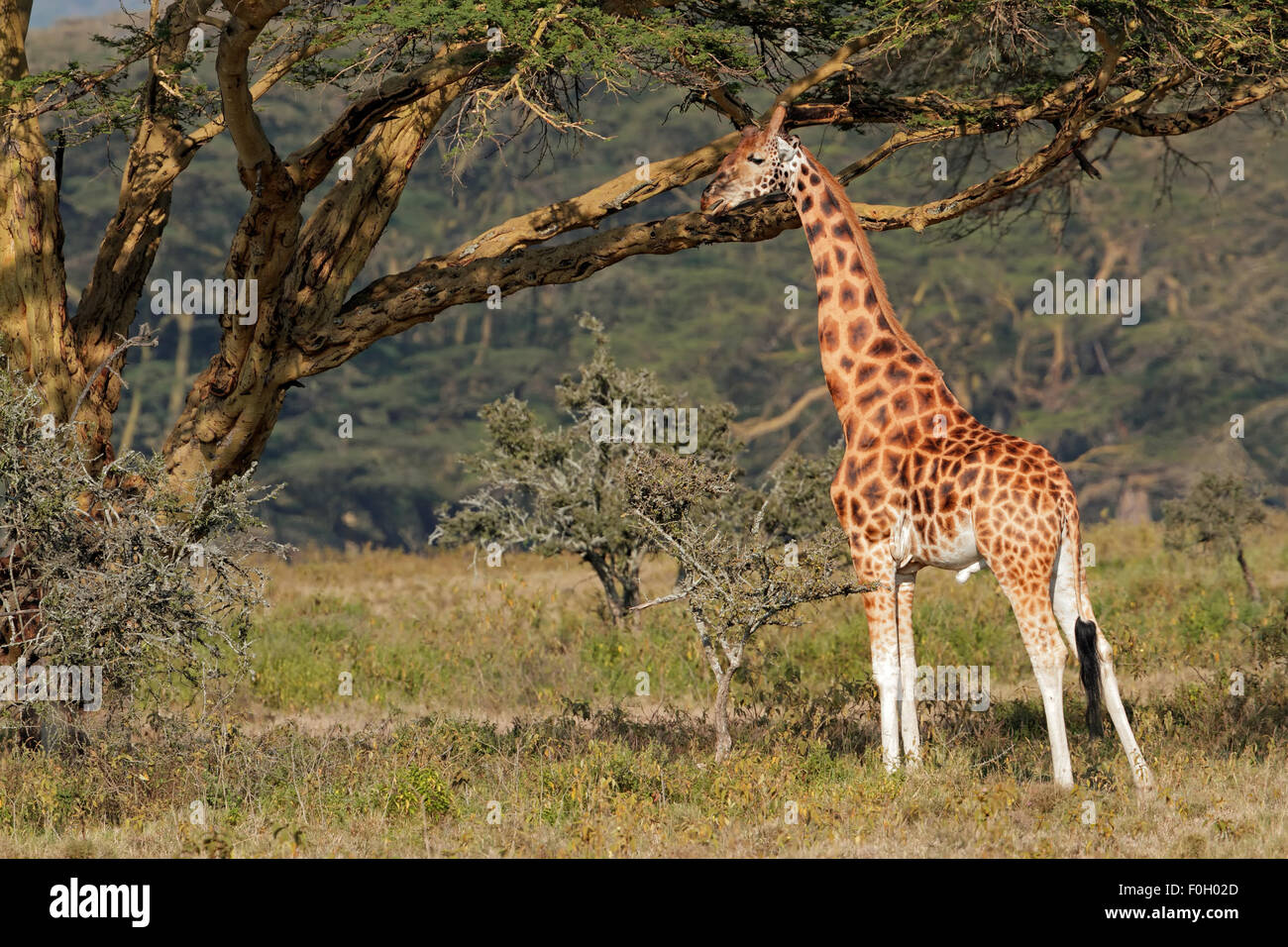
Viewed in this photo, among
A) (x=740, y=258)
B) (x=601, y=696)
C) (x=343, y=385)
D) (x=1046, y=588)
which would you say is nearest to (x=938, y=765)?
(x=1046, y=588)

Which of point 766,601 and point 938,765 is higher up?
point 766,601

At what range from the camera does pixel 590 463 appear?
1628 centimetres

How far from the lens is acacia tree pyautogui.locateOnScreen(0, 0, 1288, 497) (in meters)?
9.52

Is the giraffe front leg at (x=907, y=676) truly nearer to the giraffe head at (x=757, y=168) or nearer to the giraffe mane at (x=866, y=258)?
the giraffe mane at (x=866, y=258)

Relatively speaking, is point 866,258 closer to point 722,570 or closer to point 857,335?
point 857,335

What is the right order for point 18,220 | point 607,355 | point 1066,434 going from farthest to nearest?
point 1066,434 → point 607,355 → point 18,220

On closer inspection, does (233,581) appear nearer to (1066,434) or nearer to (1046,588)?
(1046,588)

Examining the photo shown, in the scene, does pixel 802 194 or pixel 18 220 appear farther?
pixel 18 220

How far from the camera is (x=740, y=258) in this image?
56312mm

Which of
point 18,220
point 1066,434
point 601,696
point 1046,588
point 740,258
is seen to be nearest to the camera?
point 1046,588

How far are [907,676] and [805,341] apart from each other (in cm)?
4381

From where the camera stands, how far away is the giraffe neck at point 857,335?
8.84 m

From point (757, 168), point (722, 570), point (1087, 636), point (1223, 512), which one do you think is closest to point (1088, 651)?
point (1087, 636)

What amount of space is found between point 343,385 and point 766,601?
1727 inches
